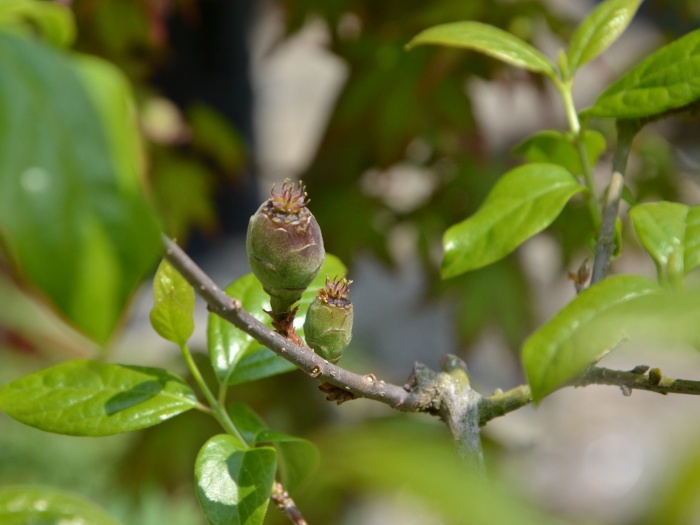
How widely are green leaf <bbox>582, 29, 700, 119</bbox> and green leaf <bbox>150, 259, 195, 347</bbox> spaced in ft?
1.02

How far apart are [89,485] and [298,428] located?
4.41 feet

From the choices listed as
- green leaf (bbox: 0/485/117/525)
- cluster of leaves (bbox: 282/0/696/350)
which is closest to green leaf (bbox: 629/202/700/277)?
green leaf (bbox: 0/485/117/525)

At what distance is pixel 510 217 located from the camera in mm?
567

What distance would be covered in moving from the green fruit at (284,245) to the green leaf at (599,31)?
30 centimetres

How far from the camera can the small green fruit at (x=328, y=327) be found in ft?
1.56

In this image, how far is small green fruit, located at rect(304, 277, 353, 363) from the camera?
1.56 ft

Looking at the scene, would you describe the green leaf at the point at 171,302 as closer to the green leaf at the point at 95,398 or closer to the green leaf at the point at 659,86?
the green leaf at the point at 95,398

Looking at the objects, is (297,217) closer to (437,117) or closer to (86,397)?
(86,397)

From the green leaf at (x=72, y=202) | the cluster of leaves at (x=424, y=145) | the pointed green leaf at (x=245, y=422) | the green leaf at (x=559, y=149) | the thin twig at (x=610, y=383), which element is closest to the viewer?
the green leaf at (x=72, y=202)

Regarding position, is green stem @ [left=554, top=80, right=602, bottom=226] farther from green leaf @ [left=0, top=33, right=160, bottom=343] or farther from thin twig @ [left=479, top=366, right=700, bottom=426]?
green leaf @ [left=0, top=33, right=160, bottom=343]

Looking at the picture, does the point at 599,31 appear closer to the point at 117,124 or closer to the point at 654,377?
the point at 654,377

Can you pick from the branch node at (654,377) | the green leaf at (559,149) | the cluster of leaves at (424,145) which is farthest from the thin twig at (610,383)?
the cluster of leaves at (424,145)

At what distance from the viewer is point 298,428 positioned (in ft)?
5.84

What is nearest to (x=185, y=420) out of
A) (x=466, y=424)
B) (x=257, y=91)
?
(x=466, y=424)
